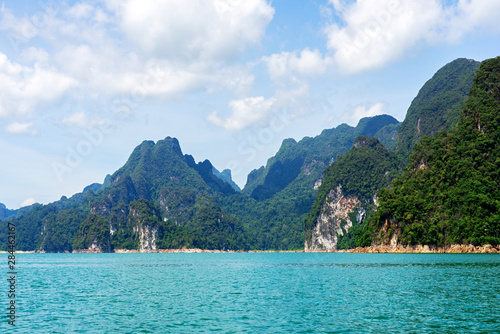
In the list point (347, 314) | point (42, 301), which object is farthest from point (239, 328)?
point (42, 301)

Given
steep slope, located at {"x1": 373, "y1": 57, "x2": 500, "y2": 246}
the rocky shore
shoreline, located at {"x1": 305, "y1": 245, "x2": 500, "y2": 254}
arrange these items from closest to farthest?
shoreline, located at {"x1": 305, "y1": 245, "x2": 500, "y2": 254}, the rocky shore, steep slope, located at {"x1": 373, "y1": 57, "x2": 500, "y2": 246}

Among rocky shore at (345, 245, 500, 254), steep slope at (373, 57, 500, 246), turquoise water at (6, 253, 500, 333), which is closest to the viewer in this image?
turquoise water at (6, 253, 500, 333)

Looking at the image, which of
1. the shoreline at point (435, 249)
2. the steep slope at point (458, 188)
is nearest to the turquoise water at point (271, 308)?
the shoreline at point (435, 249)

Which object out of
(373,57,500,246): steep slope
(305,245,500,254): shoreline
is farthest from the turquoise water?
(373,57,500,246): steep slope

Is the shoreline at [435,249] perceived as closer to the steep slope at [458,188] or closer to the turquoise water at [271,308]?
the steep slope at [458,188]

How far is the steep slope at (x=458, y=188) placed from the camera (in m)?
110

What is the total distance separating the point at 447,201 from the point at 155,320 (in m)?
112

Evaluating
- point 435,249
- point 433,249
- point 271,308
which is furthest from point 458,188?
point 271,308

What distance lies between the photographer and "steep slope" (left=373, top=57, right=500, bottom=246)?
10986 cm

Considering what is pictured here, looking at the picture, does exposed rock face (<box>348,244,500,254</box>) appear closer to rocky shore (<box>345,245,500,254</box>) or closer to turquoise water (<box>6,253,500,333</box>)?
rocky shore (<box>345,245,500,254</box>)

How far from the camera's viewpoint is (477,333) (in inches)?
862

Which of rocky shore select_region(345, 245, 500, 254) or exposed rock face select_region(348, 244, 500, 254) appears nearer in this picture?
exposed rock face select_region(348, 244, 500, 254)

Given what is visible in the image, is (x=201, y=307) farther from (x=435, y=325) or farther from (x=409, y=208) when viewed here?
(x=409, y=208)

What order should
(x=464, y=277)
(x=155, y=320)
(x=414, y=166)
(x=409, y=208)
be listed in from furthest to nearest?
(x=414, y=166) → (x=409, y=208) → (x=464, y=277) → (x=155, y=320)
